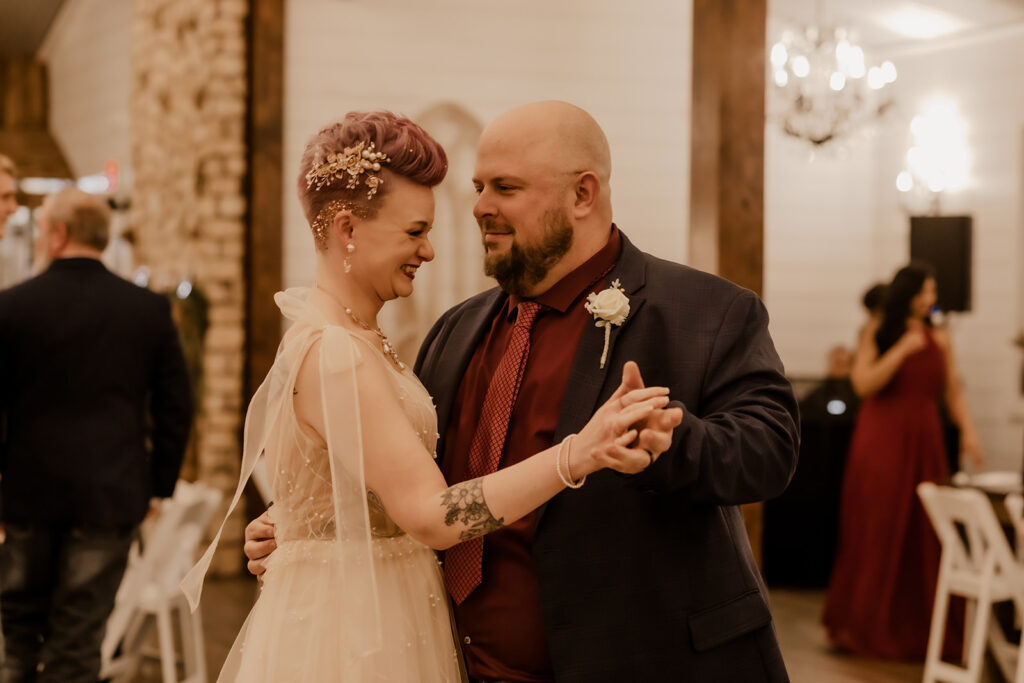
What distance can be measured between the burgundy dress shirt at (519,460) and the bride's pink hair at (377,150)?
37 centimetres

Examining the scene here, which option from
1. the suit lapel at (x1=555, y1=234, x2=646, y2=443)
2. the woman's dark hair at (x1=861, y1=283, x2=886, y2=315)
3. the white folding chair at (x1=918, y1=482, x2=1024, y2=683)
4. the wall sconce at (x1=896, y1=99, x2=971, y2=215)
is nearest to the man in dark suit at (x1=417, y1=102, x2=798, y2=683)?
the suit lapel at (x1=555, y1=234, x2=646, y2=443)

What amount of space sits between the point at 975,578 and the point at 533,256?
3378 mm

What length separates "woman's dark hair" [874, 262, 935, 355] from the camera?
601 cm

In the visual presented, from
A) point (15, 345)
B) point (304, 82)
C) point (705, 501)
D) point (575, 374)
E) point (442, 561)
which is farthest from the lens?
point (304, 82)

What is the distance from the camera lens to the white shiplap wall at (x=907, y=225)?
8.62 metres

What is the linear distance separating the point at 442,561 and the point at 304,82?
541 cm

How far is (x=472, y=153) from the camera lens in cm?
747

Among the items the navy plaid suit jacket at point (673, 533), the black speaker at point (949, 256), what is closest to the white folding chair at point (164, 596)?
the navy plaid suit jacket at point (673, 533)

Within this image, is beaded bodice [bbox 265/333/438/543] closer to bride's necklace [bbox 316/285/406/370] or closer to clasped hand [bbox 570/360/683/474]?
bride's necklace [bbox 316/285/406/370]

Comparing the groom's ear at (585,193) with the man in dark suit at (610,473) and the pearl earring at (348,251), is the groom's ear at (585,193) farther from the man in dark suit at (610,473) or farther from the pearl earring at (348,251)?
the pearl earring at (348,251)

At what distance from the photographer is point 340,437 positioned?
6.63 ft

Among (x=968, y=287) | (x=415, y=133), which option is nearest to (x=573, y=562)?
(x=415, y=133)

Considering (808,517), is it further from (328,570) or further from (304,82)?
(328,570)

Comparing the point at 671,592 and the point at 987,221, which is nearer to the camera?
the point at 671,592
